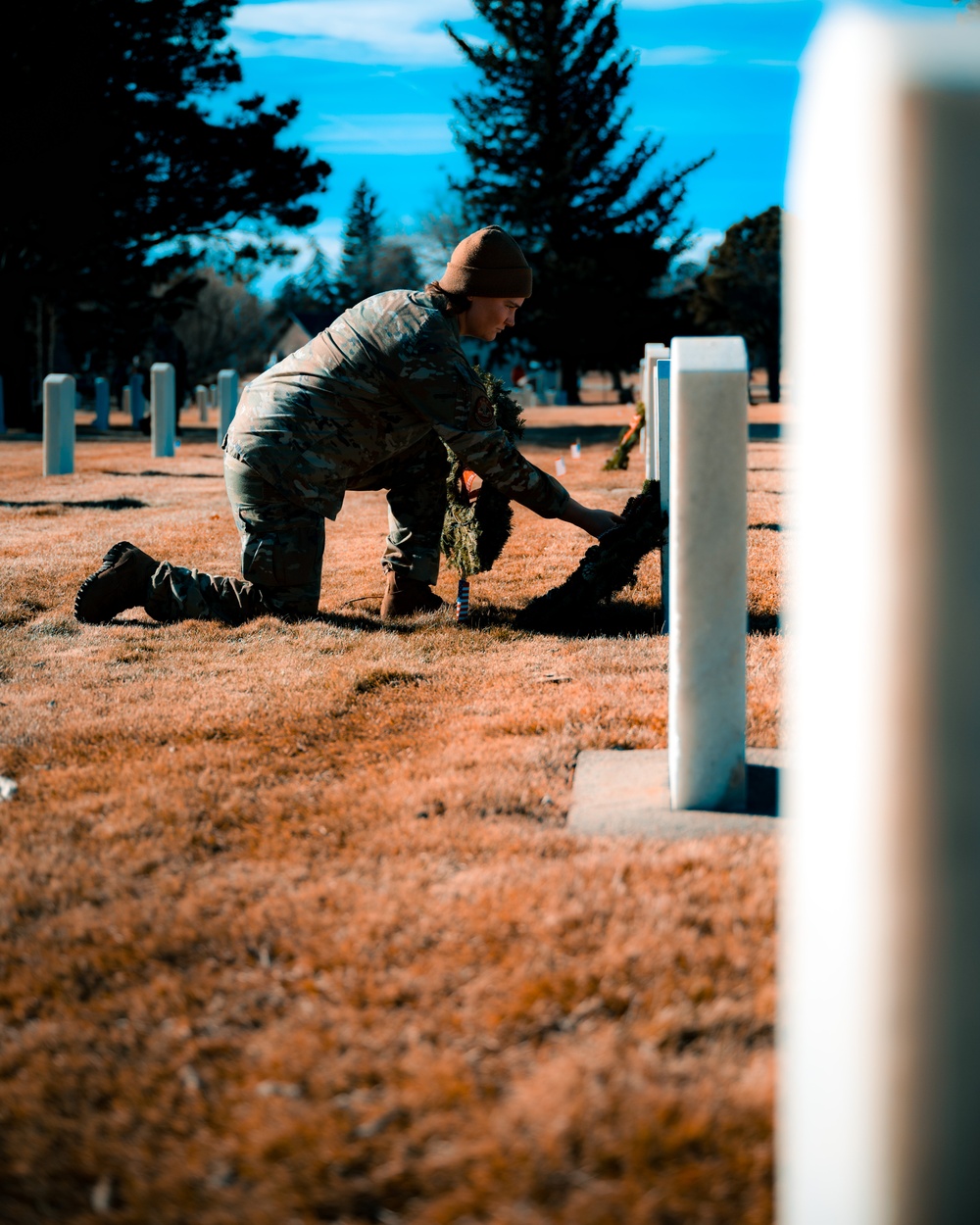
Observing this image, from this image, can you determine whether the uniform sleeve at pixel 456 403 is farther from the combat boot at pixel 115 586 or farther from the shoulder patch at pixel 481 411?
the combat boot at pixel 115 586

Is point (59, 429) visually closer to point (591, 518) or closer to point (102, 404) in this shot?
point (591, 518)

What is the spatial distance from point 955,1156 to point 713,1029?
27.8 inches

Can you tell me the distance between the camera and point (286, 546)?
205 inches

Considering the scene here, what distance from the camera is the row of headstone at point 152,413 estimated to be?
12.6 m

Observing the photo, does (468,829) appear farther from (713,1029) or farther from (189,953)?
(713,1029)

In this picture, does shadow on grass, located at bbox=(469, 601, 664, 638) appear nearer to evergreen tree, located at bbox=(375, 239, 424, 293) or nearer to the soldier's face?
the soldier's face

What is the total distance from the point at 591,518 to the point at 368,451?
3.39 feet

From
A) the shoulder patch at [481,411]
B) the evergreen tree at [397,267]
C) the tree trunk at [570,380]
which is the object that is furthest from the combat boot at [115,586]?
the evergreen tree at [397,267]

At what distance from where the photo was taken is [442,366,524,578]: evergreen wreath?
5523mm

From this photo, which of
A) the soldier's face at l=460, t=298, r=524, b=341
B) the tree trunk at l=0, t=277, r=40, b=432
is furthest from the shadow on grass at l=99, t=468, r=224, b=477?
the tree trunk at l=0, t=277, r=40, b=432

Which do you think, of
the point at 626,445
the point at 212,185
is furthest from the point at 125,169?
the point at 626,445

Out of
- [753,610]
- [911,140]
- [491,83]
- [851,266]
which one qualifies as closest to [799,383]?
[851,266]

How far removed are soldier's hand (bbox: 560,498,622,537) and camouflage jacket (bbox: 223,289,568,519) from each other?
45 mm

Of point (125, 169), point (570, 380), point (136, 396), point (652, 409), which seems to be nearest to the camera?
point (652, 409)
